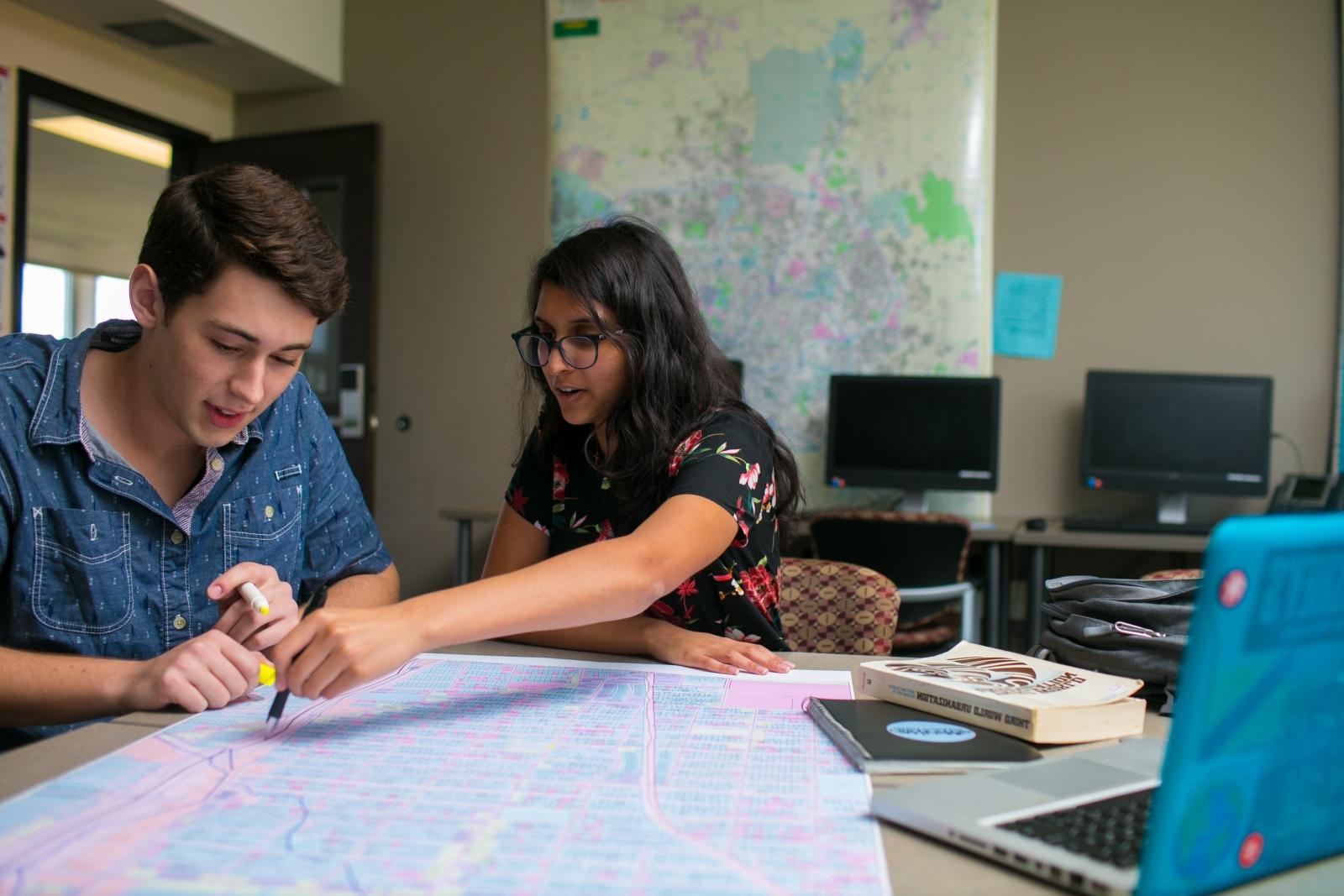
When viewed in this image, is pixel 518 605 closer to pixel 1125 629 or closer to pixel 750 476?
pixel 750 476

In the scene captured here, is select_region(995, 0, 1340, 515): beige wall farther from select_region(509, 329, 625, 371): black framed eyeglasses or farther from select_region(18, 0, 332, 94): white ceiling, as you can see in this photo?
select_region(18, 0, 332, 94): white ceiling

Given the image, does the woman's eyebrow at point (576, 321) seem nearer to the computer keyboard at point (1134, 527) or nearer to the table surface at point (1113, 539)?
the table surface at point (1113, 539)

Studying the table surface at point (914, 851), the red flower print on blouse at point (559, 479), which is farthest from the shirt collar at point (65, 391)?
the red flower print on blouse at point (559, 479)

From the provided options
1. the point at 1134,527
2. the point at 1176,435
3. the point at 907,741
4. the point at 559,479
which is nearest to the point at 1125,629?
the point at 907,741

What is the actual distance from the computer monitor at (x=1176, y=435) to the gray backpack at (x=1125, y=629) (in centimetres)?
243

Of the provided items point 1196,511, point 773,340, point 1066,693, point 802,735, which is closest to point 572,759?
point 802,735

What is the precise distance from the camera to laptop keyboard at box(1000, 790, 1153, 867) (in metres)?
0.65

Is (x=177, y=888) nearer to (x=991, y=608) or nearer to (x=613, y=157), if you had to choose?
(x=991, y=608)

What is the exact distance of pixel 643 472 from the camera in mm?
1472

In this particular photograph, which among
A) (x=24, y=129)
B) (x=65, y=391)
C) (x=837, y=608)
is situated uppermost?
(x=24, y=129)

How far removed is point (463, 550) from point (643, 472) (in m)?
2.44

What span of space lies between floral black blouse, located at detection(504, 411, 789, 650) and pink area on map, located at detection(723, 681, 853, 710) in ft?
0.81

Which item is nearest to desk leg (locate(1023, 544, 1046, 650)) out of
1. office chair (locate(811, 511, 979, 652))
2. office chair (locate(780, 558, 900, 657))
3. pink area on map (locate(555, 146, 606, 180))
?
office chair (locate(811, 511, 979, 652))

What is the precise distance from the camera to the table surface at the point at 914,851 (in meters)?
0.65
